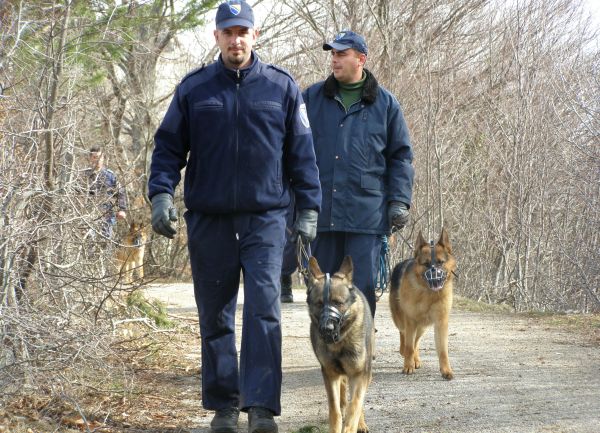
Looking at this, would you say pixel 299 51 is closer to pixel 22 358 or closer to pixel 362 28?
pixel 362 28

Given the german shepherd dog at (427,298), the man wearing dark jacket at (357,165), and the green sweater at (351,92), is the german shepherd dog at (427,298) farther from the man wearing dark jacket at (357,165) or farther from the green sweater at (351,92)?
the green sweater at (351,92)

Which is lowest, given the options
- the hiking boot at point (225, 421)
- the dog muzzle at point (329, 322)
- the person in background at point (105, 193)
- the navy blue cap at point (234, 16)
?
the hiking boot at point (225, 421)

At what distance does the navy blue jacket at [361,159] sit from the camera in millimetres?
6457

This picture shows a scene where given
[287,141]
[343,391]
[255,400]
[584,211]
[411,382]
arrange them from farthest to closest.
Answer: [584,211]
[411,382]
[343,391]
[287,141]
[255,400]

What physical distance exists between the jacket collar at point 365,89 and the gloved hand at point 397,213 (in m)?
0.78

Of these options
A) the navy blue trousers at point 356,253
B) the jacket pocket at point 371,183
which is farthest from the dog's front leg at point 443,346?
the jacket pocket at point 371,183

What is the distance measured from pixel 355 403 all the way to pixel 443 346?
216cm

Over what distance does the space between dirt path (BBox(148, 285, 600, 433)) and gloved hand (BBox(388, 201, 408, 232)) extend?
4.16 ft

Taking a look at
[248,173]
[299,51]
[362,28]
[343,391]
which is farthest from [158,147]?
[299,51]

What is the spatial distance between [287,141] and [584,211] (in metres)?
11.2

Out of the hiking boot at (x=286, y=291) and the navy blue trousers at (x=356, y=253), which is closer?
the navy blue trousers at (x=356, y=253)

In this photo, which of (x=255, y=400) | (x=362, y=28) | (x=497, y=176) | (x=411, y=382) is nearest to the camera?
(x=255, y=400)

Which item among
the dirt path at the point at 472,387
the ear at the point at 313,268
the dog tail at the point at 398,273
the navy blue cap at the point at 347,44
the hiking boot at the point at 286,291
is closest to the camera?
the ear at the point at 313,268

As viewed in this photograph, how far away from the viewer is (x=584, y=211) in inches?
609
